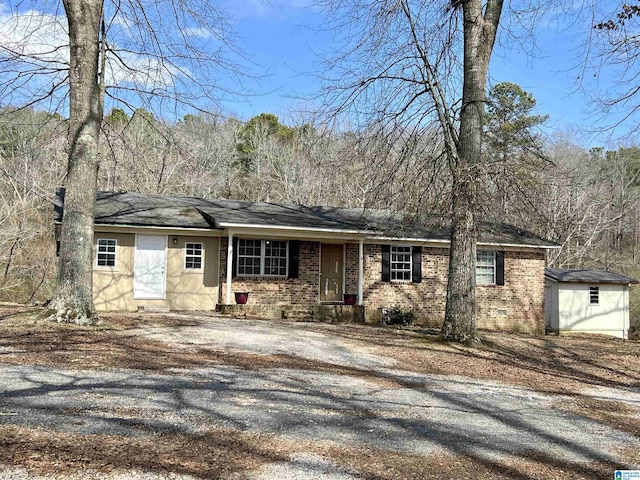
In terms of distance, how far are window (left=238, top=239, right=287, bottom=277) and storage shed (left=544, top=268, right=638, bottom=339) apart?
1144 centimetres

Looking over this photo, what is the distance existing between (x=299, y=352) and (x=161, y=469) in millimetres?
6134

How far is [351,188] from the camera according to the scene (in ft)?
113

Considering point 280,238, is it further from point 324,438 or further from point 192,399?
point 324,438

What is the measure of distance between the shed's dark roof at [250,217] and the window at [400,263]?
78 cm

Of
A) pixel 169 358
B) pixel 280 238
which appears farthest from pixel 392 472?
pixel 280 238

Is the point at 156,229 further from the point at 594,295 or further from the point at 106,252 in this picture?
the point at 594,295

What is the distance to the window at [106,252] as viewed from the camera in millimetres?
16297

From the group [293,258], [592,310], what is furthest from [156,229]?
[592,310]

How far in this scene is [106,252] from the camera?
1633 cm

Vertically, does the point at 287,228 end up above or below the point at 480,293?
above

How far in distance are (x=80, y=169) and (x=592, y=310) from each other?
2009cm

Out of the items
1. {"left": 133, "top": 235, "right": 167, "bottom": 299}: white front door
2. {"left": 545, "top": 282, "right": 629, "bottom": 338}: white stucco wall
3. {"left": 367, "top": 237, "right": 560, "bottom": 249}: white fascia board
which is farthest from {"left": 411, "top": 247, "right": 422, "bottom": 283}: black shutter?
{"left": 133, "top": 235, "right": 167, "bottom": 299}: white front door

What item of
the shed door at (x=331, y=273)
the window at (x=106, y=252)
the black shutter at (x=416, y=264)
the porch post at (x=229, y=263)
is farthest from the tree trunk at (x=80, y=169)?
the black shutter at (x=416, y=264)

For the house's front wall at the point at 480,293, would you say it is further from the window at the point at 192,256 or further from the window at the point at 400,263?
the window at the point at 192,256
